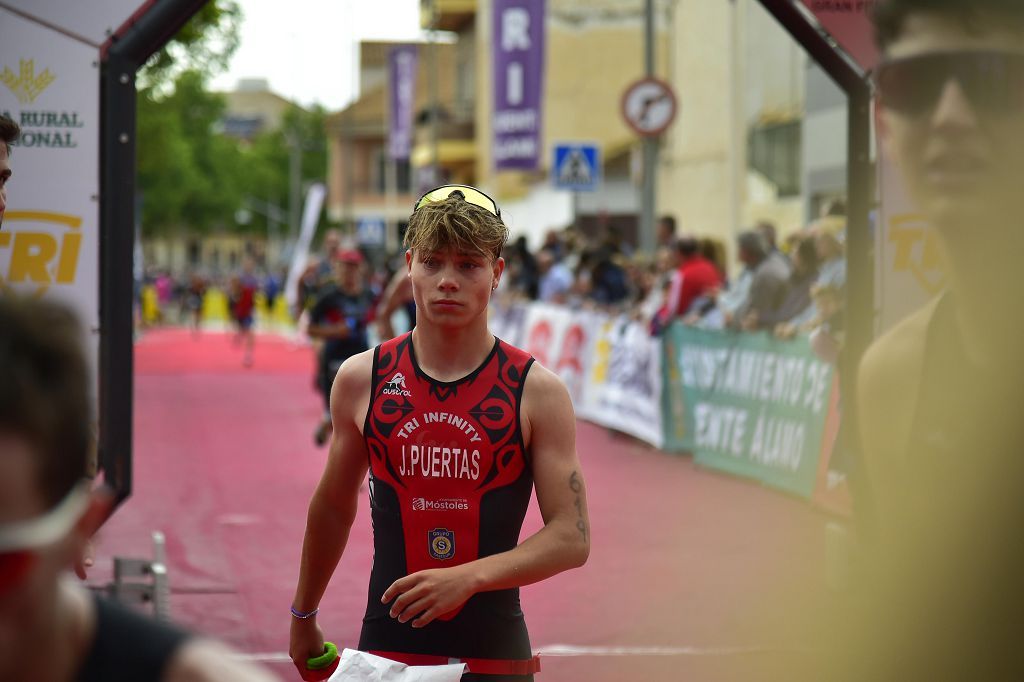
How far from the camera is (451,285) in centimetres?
364

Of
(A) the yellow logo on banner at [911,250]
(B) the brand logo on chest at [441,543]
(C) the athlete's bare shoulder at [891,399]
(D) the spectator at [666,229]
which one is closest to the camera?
(C) the athlete's bare shoulder at [891,399]

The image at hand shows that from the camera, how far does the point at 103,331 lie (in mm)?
6906

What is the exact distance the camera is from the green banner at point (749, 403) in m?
12.1

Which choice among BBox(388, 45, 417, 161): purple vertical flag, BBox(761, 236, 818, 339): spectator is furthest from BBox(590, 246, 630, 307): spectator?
BBox(388, 45, 417, 161): purple vertical flag

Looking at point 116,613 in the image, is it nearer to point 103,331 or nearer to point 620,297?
point 103,331

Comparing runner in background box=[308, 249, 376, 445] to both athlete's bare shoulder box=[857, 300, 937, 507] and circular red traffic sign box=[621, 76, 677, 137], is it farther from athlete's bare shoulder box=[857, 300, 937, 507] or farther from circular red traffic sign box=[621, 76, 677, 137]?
athlete's bare shoulder box=[857, 300, 937, 507]

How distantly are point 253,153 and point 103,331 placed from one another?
13090 cm

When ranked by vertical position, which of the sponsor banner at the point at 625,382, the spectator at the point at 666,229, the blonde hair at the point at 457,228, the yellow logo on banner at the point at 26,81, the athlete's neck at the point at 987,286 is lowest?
the sponsor banner at the point at 625,382

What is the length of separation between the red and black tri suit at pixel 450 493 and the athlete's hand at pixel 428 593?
235 mm

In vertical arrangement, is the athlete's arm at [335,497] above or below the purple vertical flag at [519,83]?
below

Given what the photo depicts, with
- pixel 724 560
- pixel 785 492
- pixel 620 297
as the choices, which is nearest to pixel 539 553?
pixel 724 560

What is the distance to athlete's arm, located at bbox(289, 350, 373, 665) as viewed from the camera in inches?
146

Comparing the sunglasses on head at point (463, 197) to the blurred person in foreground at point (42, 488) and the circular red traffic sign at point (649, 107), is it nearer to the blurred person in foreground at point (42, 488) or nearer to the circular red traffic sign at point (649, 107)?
the blurred person in foreground at point (42, 488)

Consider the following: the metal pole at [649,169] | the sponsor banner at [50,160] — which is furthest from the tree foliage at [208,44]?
the sponsor banner at [50,160]
